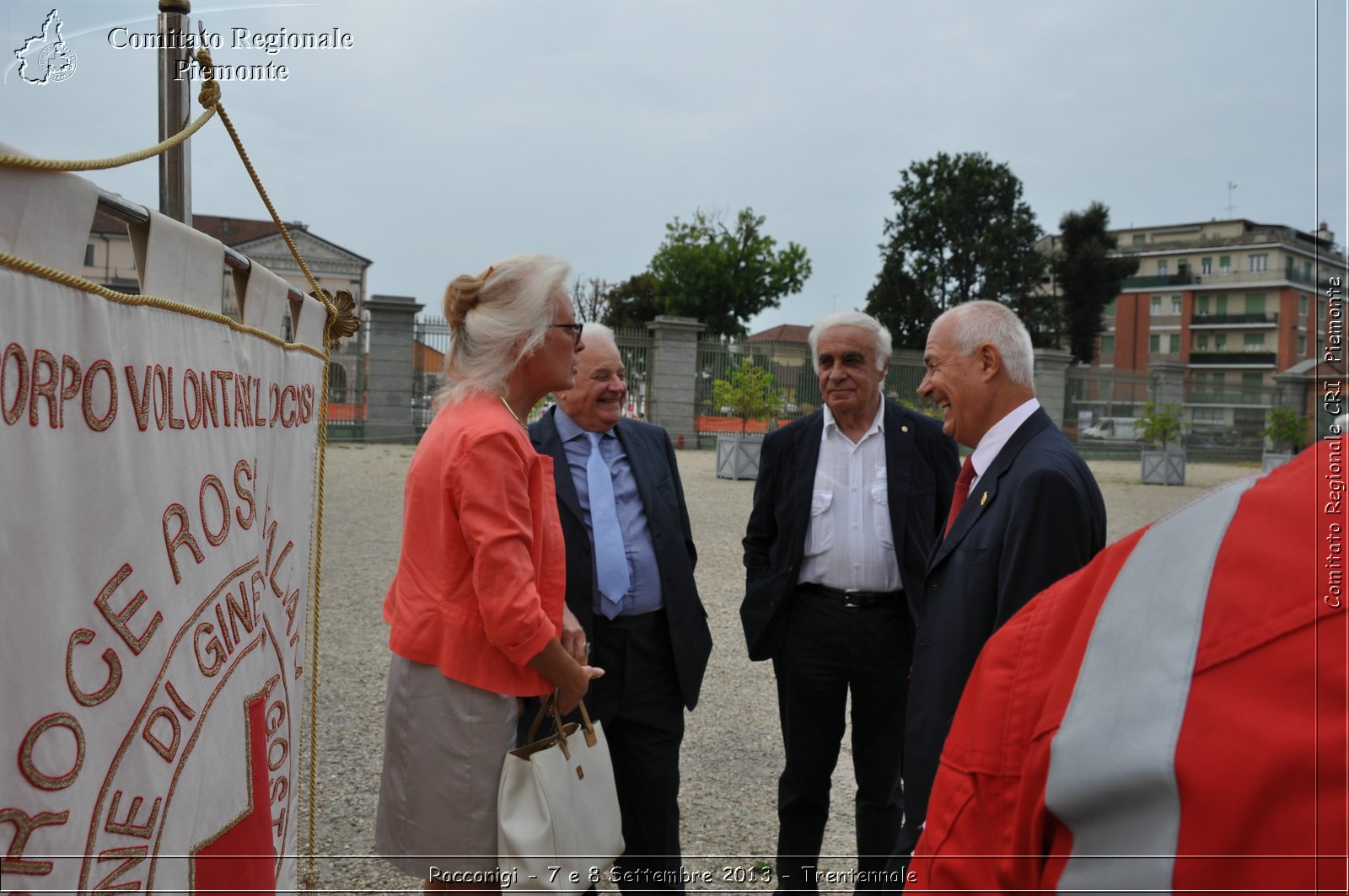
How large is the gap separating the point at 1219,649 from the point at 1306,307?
44.8 inches

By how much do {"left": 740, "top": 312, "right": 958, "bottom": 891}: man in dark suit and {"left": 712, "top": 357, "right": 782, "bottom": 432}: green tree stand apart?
14.6m

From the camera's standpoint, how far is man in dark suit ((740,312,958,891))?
3.28 metres

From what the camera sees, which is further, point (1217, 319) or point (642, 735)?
point (1217, 319)

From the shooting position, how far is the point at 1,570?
1.02m

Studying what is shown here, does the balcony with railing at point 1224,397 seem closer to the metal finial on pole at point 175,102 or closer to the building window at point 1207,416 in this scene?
the building window at point 1207,416

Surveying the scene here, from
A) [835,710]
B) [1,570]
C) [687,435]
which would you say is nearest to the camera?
[1,570]

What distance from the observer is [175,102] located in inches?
70.7

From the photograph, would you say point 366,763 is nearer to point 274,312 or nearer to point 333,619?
point 333,619

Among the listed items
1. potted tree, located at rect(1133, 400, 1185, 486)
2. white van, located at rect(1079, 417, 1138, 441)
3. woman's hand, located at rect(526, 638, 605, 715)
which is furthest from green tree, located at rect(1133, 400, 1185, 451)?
woman's hand, located at rect(526, 638, 605, 715)

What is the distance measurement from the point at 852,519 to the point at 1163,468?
1843 centimetres

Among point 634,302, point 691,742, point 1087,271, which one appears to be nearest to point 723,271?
point 634,302

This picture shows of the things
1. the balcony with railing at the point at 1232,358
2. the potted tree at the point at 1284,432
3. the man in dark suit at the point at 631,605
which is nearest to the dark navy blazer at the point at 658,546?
the man in dark suit at the point at 631,605

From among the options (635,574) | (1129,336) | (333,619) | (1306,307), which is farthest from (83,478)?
(1129,336)

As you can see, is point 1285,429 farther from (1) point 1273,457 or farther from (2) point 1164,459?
(2) point 1164,459
